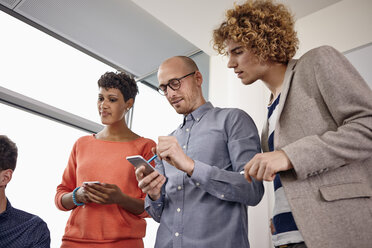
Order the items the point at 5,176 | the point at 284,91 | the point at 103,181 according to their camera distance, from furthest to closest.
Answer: the point at 5,176 → the point at 103,181 → the point at 284,91

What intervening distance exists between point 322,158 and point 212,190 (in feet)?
1.51

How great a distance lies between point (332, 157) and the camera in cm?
92

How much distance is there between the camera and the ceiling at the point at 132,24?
9.64ft

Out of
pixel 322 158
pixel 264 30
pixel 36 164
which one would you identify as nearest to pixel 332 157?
pixel 322 158

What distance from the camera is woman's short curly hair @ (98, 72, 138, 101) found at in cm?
216

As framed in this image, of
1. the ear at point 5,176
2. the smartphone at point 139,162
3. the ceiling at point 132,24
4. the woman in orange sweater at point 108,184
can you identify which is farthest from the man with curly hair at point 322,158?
the ceiling at point 132,24

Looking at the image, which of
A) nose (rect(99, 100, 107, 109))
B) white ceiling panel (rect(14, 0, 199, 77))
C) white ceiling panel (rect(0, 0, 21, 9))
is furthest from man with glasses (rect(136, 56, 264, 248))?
white ceiling panel (rect(0, 0, 21, 9))

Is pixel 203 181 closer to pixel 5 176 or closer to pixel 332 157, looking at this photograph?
pixel 332 157

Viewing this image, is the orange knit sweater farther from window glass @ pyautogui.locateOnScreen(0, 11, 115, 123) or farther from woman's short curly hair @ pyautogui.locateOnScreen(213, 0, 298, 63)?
window glass @ pyautogui.locateOnScreen(0, 11, 115, 123)

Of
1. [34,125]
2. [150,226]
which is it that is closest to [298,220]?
[150,226]

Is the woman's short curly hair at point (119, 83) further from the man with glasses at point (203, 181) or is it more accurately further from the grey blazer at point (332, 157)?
the grey blazer at point (332, 157)

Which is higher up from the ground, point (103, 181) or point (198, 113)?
point (198, 113)

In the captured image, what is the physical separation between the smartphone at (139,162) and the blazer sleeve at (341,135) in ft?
1.93

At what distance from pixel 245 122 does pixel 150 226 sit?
1.99m
